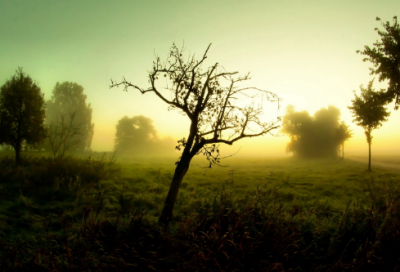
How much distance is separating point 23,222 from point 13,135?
52.8ft

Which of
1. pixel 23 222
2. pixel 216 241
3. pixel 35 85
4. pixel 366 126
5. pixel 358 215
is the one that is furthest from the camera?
pixel 366 126

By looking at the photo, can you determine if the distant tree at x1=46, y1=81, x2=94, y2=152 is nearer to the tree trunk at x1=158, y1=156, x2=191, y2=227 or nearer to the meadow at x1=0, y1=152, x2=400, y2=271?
the meadow at x1=0, y1=152, x2=400, y2=271

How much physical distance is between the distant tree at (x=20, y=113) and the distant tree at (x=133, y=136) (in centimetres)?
4544

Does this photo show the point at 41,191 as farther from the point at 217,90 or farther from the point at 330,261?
the point at 330,261

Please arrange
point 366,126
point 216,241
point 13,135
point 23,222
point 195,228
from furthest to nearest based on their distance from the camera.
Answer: point 366,126 → point 13,135 → point 23,222 → point 195,228 → point 216,241

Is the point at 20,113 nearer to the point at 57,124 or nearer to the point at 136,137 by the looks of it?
the point at 57,124

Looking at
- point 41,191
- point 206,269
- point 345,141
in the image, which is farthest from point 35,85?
point 345,141

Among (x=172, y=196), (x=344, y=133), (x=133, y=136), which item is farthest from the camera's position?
(x=133, y=136)

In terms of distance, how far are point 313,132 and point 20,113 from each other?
185ft

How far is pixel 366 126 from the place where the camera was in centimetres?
2588

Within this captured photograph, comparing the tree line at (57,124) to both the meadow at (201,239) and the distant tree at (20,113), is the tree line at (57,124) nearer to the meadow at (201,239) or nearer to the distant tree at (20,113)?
the distant tree at (20,113)

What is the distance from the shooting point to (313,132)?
5088 cm

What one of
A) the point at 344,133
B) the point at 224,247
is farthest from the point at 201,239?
the point at 344,133

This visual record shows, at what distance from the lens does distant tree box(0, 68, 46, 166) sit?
60.5 feet
